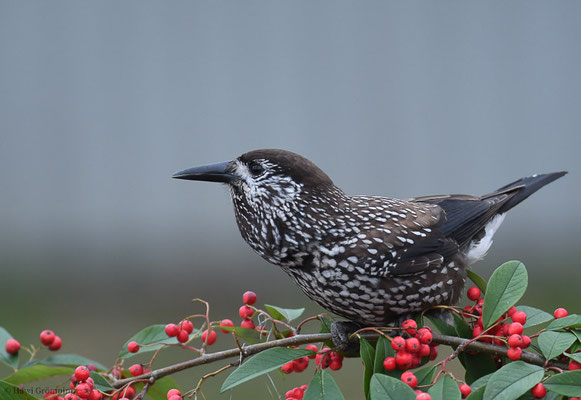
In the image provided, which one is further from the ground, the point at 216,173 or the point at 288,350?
the point at 216,173

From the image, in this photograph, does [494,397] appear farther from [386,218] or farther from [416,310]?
[386,218]

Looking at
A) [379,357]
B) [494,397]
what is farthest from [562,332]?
[379,357]

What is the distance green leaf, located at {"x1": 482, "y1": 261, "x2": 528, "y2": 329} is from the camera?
1.57 m

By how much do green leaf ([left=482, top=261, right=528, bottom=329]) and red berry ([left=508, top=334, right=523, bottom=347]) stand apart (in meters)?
0.08

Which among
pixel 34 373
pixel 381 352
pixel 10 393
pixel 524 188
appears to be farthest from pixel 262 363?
pixel 524 188

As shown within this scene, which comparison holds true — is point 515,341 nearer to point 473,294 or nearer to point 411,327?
point 411,327

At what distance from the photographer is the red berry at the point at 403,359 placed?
5.04 feet

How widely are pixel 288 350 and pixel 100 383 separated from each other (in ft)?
1.67

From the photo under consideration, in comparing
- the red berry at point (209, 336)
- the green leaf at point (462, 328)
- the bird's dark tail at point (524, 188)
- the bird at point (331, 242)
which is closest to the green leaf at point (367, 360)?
the green leaf at point (462, 328)

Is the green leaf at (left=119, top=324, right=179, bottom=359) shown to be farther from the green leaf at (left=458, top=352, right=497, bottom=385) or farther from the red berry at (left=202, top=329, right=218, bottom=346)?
the green leaf at (left=458, top=352, right=497, bottom=385)

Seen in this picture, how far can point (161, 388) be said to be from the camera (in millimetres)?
1810

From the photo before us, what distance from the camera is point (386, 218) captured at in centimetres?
207

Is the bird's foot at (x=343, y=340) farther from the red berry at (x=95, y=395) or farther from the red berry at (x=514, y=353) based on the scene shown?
the red berry at (x=95, y=395)

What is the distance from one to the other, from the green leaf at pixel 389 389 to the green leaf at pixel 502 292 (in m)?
0.34
